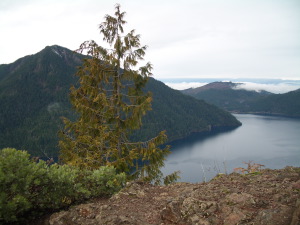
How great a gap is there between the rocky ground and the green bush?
0.35 metres

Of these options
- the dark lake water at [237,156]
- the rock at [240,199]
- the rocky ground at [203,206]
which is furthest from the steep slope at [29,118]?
the rock at [240,199]

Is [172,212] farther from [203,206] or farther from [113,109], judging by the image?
[113,109]

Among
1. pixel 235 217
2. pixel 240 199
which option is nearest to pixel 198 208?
pixel 235 217

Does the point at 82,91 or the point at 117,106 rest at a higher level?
the point at 82,91

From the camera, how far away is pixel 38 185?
534 centimetres

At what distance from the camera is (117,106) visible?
1138 centimetres

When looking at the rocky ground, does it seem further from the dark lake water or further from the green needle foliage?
the dark lake water

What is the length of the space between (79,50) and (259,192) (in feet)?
32.0

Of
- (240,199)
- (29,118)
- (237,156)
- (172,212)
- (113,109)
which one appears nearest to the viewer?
(172,212)

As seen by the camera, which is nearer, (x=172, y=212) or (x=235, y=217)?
(x=235, y=217)

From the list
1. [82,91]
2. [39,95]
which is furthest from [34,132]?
[82,91]

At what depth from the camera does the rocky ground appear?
14.3 ft

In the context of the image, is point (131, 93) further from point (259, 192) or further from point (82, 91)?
point (259, 192)

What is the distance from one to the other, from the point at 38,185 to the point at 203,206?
3.74m
